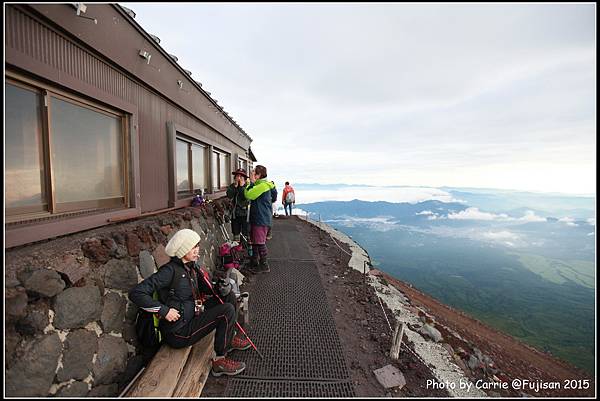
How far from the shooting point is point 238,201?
6.85 metres

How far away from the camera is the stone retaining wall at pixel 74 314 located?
7.00 feet

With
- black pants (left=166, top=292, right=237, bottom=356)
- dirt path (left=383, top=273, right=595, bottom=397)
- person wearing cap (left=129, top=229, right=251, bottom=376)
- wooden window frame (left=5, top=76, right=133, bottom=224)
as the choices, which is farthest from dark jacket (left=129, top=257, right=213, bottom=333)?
dirt path (left=383, top=273, right=595, bottom=397)

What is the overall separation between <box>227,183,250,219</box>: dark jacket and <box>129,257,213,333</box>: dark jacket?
3632 millimetres

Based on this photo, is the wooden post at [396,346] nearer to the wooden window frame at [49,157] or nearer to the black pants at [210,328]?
the black pants at [210,328]

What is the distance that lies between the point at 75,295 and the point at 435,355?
5088mm

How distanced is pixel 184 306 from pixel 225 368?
1.01 meters

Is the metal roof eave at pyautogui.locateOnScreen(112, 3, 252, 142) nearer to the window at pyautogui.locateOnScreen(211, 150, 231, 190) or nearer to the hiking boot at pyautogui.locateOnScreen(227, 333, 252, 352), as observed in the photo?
the window at pyautogui.locateOnScreen(211, 150, 231, 190)

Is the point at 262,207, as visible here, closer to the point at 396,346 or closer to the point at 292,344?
the point at 292,344

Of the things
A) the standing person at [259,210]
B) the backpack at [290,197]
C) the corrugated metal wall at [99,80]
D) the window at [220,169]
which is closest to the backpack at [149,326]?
the corrugated metal wall at [99,80]

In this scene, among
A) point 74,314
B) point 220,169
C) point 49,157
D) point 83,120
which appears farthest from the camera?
point 220,169

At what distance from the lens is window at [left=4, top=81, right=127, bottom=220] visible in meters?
2.63

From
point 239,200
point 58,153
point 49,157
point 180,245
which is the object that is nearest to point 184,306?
point 180,245

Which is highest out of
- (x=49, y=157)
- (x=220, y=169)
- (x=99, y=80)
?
(x=99, y=80)

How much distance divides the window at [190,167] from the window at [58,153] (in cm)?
226
